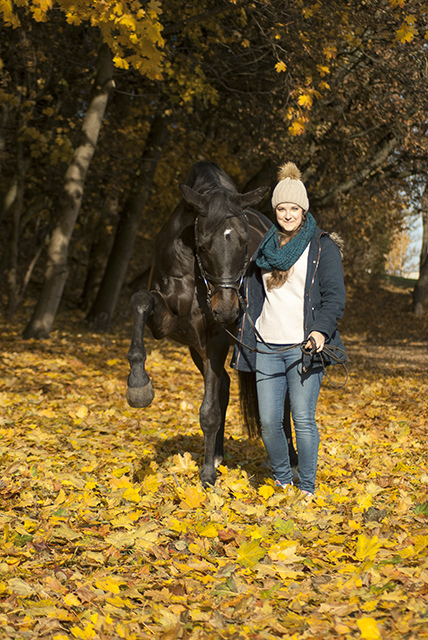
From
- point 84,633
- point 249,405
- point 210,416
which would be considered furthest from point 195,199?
point 84,633

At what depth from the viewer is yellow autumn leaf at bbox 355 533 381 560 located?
3295mm

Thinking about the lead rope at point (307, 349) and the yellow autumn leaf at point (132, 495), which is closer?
the lead rope at point (307, 349)

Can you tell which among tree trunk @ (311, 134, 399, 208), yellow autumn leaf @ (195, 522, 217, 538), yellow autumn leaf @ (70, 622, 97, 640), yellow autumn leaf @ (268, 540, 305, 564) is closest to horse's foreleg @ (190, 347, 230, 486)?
yellow autumn leaf @ (195, 522, 217, 538)

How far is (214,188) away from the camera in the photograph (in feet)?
14.3

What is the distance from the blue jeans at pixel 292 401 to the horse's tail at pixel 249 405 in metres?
0.89

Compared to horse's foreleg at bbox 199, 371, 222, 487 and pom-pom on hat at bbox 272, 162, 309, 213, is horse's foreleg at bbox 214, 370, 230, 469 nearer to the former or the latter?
horse's foreleg at bbox 199, 371, 222, 487

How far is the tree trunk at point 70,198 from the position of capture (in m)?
11.5

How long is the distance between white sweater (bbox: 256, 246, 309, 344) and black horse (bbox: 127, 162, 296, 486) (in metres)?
0.24

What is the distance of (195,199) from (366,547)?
90.6 inches

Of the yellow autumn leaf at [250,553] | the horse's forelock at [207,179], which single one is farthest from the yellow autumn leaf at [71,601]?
the horse's forelock at [207,179]

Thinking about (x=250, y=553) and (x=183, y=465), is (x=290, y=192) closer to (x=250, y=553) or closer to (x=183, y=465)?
(x=250, y=553)

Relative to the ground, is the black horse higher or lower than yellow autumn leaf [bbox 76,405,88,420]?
higher

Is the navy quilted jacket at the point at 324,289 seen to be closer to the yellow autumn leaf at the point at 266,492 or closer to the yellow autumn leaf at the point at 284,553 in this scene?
the yellow autumn leaf at the point at 266,492

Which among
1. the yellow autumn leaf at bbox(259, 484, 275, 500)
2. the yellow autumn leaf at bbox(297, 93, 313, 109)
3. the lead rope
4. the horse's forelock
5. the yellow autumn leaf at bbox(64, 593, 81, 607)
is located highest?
the yellow autumn leaf at bbox(297, 93, 313, 109)
